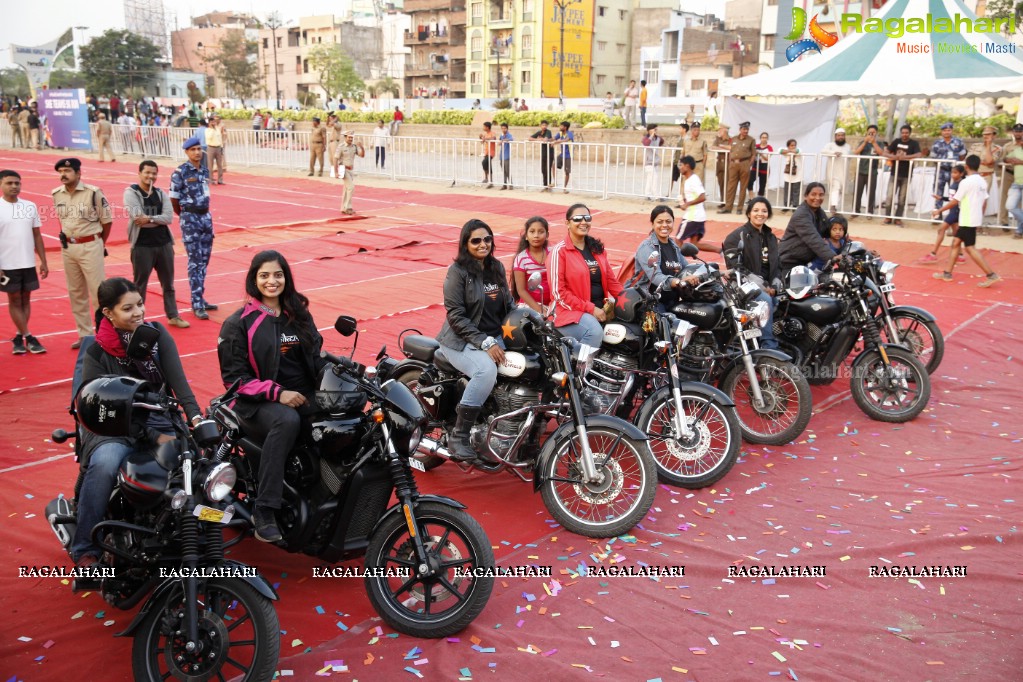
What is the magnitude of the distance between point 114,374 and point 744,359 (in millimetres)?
4208

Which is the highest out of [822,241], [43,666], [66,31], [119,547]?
[66,31]

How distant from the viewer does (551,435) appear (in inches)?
195

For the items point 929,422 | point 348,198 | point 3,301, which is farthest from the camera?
point 348,198

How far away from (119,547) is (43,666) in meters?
0.55

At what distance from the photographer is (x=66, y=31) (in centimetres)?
5481

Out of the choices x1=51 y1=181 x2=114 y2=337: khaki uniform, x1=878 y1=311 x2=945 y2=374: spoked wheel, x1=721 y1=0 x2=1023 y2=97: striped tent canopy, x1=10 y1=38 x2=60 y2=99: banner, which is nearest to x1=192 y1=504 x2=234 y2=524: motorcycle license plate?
x1=51 y1=181 x2=114 y2=337: khaki uniform

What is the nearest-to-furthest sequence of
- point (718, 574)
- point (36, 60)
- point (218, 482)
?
point (218, 482) → point (718, 574) → point (36, 60)

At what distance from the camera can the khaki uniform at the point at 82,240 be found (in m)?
7.96

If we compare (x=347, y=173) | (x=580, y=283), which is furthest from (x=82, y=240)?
(x=347, y=173)

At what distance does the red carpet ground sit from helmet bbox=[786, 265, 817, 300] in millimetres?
979

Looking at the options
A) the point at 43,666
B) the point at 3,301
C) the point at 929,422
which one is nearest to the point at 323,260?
the point at 3,301

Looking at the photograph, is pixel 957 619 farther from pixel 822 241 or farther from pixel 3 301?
pixel 3 301

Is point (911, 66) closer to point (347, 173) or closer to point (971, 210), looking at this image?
point (971, 210)

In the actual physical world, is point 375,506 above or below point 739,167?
below
